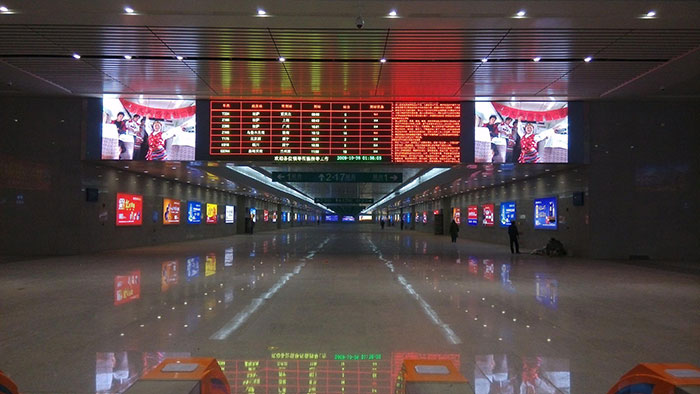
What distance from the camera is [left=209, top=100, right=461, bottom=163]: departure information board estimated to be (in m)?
13.5

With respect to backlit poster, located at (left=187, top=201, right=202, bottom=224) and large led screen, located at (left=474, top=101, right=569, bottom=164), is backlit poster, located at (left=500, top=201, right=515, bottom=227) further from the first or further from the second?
backlit poster, located at (left=187, top=201, right=202, bottom=224)

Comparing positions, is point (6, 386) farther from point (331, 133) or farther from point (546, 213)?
point (546, 213)

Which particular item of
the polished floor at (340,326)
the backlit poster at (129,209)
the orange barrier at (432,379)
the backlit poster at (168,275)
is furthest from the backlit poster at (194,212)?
the orange barrier at (432,379)

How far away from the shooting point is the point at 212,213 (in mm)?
32656

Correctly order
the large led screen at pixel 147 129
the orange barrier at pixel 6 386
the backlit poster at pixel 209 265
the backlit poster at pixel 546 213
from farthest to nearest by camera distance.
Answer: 1. the backlit poster at pixel 546 213
2. the large led screen at pixel 147 129
3. the backlit poster at pixel 209 265
4. the orange barrier at pixel 6 386

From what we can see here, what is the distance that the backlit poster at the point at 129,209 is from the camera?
1908 centimetres

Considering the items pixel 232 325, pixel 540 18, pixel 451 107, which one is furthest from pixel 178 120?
pixel 540 18

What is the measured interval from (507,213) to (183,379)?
24072 mm

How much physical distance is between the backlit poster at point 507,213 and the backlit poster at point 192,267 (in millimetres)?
15858

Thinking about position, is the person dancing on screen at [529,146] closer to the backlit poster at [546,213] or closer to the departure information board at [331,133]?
the departure information board at [331,133]

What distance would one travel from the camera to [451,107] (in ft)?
45.7

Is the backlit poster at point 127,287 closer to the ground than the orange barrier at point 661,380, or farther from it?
closer to the ground

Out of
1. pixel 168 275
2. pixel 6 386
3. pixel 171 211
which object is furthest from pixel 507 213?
pixel 6 386

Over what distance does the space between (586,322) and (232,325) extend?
5.00 m
